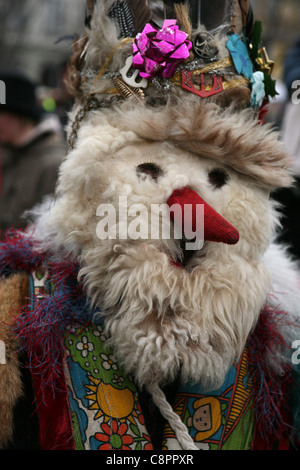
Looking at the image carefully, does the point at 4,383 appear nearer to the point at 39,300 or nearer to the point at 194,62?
the point at 39,300

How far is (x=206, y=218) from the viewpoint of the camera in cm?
116

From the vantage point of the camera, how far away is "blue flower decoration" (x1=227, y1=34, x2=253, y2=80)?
4.32 feet

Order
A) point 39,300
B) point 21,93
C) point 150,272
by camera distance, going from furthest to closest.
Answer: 1. point 21,93
2. point 39,300
3. point 150,272

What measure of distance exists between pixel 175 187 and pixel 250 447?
2.22 ft

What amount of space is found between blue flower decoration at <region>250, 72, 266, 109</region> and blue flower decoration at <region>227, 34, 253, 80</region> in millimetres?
15

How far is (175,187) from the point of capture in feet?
4.00

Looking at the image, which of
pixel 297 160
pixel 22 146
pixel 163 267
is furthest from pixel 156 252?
pixel 22 146

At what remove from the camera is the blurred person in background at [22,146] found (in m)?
3.09

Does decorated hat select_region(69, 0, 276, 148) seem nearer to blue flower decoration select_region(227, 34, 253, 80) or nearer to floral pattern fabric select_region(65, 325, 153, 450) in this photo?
blue flower decoration select_region(227, 34, 253, 80)

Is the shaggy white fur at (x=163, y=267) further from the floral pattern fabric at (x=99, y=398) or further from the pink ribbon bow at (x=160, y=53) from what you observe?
the pink ribbon bow at (x=160, y=53)

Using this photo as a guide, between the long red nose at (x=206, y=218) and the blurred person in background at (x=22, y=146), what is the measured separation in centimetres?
196

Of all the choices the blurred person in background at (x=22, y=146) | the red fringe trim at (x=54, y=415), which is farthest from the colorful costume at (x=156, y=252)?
the blurred person in background at (x=22, y=146)

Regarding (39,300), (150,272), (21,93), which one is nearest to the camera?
(150,272)

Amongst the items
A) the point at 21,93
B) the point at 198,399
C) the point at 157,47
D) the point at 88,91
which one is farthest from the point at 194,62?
the point at 21,93
